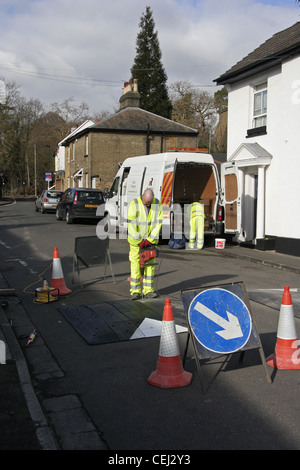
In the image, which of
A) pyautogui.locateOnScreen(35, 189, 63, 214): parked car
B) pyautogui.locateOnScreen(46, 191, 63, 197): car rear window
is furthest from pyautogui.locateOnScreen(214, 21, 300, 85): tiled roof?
pyautogui.locateOnScreen(46, 191, 63, 197): car rear window

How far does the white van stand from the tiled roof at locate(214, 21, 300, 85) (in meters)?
3.31

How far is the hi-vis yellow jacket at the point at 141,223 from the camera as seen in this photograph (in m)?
7.62

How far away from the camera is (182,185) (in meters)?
17.0

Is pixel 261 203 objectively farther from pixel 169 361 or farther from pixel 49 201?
pixel 49 201

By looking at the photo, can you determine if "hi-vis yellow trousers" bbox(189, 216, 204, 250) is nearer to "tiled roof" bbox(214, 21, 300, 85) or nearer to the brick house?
"tiled roof" bbox(214, 21, 300, 85)

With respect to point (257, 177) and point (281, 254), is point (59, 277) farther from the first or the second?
point (257, 177)

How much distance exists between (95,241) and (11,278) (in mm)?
1927

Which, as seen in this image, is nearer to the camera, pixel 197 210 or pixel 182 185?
pixel 197 210

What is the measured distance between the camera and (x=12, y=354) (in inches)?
201

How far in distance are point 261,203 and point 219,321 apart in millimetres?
10545

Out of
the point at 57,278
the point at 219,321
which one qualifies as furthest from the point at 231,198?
the point at 219,321

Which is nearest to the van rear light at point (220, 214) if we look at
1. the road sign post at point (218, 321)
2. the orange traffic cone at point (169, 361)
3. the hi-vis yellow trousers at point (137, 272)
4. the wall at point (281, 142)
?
the wall at point (281, 142)
